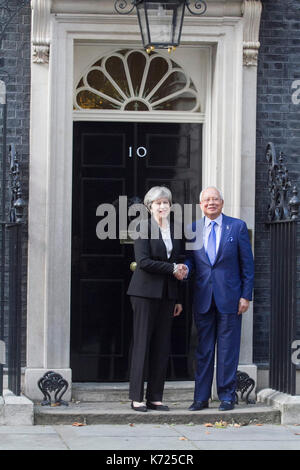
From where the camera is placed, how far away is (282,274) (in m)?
8.90

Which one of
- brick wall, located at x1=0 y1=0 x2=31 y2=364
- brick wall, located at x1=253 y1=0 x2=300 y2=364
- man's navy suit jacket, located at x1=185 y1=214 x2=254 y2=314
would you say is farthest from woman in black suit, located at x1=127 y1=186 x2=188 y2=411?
brick wall, located at x1=0 y1=0 x2=31 y2=364

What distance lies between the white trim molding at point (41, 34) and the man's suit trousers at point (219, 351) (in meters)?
2.65

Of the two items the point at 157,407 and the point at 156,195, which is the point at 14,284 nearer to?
the point at 156,195

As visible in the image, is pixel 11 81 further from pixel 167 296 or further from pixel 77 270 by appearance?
pixel 167 296

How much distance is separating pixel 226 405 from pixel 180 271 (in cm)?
119

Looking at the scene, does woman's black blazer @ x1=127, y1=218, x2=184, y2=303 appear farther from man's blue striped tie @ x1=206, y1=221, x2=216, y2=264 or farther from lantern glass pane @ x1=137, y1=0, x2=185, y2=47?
lantern glass pane @ x1=137, y1=0, x2=185, y2=47

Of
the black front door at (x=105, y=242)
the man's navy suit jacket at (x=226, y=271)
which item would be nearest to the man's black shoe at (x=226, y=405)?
the man's navy suit jacket at (x=226, y=271)

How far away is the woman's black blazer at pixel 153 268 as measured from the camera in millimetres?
8469

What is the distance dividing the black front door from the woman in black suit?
0.92m

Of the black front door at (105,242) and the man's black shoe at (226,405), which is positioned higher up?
the black front door at (105,242)

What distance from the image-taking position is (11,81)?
9.30 metres

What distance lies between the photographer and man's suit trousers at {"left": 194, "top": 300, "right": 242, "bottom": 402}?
8.66 metres

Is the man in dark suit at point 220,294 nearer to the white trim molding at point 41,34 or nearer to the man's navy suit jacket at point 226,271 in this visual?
the man's navy suit jacket at point 226,271
